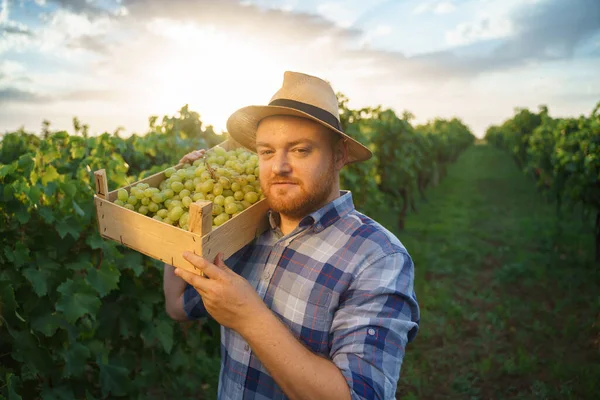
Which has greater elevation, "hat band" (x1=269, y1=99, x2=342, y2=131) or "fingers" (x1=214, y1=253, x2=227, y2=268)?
"hat band" (x1=269, y1=99, x2=342, y2=131)

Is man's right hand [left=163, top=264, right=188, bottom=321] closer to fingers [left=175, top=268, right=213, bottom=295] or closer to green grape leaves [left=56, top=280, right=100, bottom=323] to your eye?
green grape leaves [left=56, top=280, right=100, bottom=323]

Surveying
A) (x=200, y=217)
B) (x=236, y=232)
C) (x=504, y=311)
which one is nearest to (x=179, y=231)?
(x=200, y=217)

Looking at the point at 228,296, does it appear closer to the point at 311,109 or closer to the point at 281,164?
the point at 281,164

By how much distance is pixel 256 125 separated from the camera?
250cm

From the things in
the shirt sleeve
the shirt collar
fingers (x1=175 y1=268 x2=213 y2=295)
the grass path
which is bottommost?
the grass path

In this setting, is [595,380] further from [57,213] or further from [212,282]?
[57,213]

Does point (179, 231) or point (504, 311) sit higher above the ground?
point (179, 231)

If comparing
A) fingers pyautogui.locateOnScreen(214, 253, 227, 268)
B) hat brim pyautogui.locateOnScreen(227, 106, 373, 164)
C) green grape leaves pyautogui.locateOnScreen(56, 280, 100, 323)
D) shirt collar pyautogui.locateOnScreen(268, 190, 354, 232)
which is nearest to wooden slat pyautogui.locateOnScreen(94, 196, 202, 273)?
fingers pyautogui.locateOnScreen(214, 253, 227, 268)

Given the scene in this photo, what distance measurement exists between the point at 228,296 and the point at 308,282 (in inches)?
16.6

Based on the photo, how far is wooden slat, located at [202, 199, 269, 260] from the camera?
1.93m

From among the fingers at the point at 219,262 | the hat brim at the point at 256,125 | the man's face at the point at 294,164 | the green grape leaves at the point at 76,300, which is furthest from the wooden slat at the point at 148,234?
the green grape leaves at the point at 76,300

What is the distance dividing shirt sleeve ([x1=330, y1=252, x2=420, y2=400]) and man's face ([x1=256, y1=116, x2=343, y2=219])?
44cm

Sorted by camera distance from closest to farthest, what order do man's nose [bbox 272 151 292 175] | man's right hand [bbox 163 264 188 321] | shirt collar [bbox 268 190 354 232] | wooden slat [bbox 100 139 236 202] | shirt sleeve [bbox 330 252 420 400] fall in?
shirt sleeve [bbox 330 252 420 400] < man's nose [bbox 272 151 292 175] < shirt collar [bbox 268 190 354 232] < wooden slat [bbox 100 139 236 202] < man's right hand [bbox 163 264 188 321]

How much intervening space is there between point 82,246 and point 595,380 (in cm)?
560
